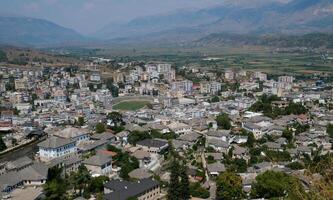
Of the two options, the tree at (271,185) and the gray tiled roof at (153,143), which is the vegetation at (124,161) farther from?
the tree at (271,185)

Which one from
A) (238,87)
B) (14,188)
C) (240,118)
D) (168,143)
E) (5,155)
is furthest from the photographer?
(238,87)

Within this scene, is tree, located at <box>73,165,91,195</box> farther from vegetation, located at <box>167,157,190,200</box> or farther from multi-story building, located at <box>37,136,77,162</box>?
multi-story building, located at <box>37,136,77,162</box>

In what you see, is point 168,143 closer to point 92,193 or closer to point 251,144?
point 251,144

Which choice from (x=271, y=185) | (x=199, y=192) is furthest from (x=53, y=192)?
(x=271, y=185)

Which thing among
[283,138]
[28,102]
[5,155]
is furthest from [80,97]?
[283,138]

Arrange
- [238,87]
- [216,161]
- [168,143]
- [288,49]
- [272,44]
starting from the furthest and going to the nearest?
1. [272,44]
2. [288,49]
3. [238,87]
4. [168,143]
5. [216,161]

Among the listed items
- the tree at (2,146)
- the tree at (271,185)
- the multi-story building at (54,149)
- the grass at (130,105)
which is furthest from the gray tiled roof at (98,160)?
the grass at (130,105)
